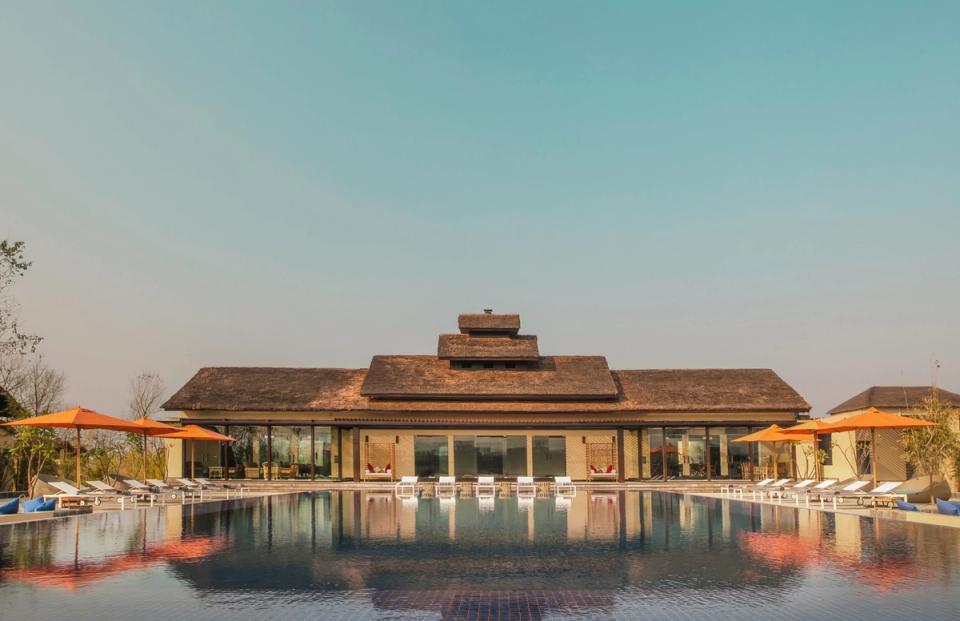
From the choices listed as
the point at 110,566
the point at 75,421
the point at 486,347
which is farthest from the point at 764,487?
the point at 110,566

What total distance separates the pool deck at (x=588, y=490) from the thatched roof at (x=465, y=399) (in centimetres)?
359

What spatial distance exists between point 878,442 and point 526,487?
43.3ft

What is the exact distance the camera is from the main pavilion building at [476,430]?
117ft

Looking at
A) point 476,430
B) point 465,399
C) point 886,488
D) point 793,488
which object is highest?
point 465,399

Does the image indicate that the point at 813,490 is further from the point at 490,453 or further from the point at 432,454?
the point at 432,454

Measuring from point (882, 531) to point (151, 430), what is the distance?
19.9 m

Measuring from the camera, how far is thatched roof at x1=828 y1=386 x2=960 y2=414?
34.1 m

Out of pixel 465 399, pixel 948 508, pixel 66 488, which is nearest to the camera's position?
pixel 948 508

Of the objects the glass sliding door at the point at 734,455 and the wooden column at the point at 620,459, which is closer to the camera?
the wooden column at the point at 620,459

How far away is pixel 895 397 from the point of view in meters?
35.2

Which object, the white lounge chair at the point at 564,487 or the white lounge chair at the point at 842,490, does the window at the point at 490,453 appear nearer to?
the white lounge chair at the point at 564,487

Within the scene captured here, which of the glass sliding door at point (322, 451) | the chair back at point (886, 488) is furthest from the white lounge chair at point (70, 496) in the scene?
the chair back at point (886, 488)

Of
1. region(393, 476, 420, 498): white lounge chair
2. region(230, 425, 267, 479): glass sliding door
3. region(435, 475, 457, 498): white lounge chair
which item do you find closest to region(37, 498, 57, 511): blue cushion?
region(393, 476, 420, 498): white lounge chair

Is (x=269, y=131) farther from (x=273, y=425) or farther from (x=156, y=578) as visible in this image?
(x=156, y=578)
